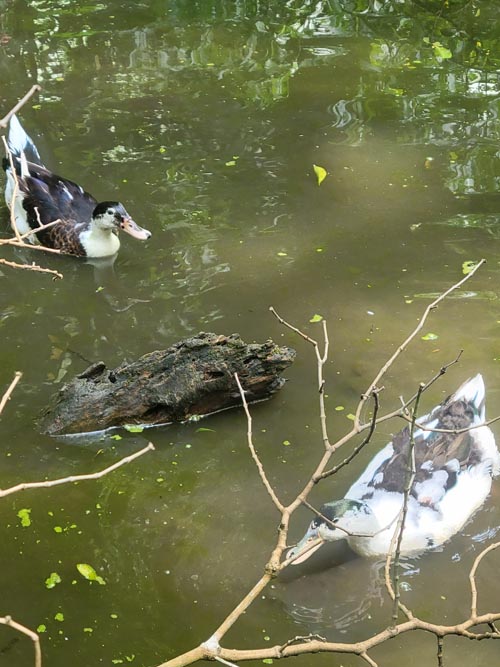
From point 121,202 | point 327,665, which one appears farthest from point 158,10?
point 327,665

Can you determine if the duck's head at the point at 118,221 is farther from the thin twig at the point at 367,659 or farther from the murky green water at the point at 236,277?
the thin twig at the point at 367,659

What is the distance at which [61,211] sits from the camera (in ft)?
23.4

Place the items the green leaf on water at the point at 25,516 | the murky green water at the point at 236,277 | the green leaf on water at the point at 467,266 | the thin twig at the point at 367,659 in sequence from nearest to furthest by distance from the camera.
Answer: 1. the thin twig at the point at 367,659
2. the murky green water at the point at 236,277
3. the green leaf on water at the point at 25,516
4. the green leaf on water at the point at 467,266

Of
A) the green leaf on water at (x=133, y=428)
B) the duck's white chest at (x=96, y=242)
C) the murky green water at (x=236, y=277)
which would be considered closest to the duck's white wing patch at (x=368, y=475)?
the murky green water at (x=236, y=277)

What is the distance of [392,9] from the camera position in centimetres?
1118

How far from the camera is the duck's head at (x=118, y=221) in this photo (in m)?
6.74

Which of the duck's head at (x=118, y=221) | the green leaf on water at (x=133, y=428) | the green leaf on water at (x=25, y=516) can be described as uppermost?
the duck's head at (x=118, y=221)

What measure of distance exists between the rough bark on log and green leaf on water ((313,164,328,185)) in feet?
9.54

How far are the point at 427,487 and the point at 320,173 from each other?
3.92 m

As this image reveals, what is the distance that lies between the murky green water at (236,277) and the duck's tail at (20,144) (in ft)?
1.18

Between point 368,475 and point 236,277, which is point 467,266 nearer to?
point 236,277

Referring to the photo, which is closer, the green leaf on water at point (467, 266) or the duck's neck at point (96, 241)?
the green leaf on water at point (467, 266)

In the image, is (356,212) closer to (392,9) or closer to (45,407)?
(45,407)

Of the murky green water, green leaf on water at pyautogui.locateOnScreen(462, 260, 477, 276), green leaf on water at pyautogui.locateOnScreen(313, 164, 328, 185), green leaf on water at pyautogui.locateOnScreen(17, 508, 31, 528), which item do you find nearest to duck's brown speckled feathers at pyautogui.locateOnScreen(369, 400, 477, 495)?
the murky green water
